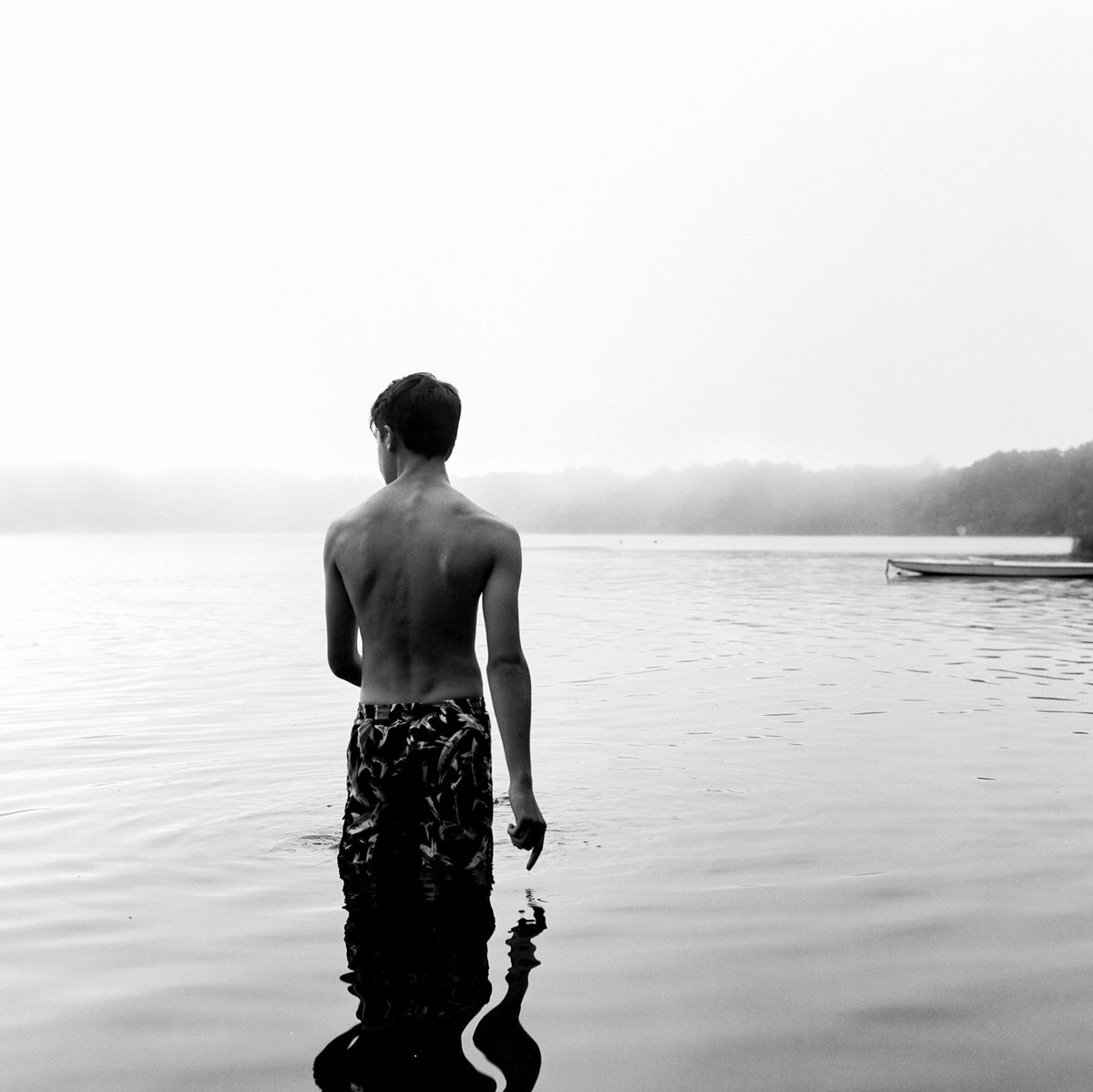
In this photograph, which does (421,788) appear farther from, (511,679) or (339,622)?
(339,622)

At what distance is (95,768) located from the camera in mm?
11688

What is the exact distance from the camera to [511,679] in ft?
16.3

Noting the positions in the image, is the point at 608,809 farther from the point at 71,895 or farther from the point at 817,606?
the point at 817,606

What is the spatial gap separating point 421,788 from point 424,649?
583 mm

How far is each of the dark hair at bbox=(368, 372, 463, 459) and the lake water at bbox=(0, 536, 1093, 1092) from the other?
7.53 feet

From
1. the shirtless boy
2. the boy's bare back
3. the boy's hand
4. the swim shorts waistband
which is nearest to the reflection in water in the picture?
the shirtless boy

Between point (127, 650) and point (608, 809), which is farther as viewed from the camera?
point (127, 650)

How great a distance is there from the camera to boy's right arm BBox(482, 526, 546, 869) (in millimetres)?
4910

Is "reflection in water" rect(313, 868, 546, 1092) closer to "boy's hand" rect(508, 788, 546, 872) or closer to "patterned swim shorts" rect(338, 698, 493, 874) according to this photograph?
"patterned swim shorts" rect(338, 698, 493, 874)

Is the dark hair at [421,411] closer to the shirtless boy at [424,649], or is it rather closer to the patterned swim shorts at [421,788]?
the shirtless boy at [424,649]

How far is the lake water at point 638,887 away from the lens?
188 inches

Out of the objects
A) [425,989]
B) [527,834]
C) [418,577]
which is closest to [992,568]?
[425,989]

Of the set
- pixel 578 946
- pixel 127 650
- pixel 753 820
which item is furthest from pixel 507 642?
pixel 127 650

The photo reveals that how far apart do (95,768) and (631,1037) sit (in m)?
8.15
